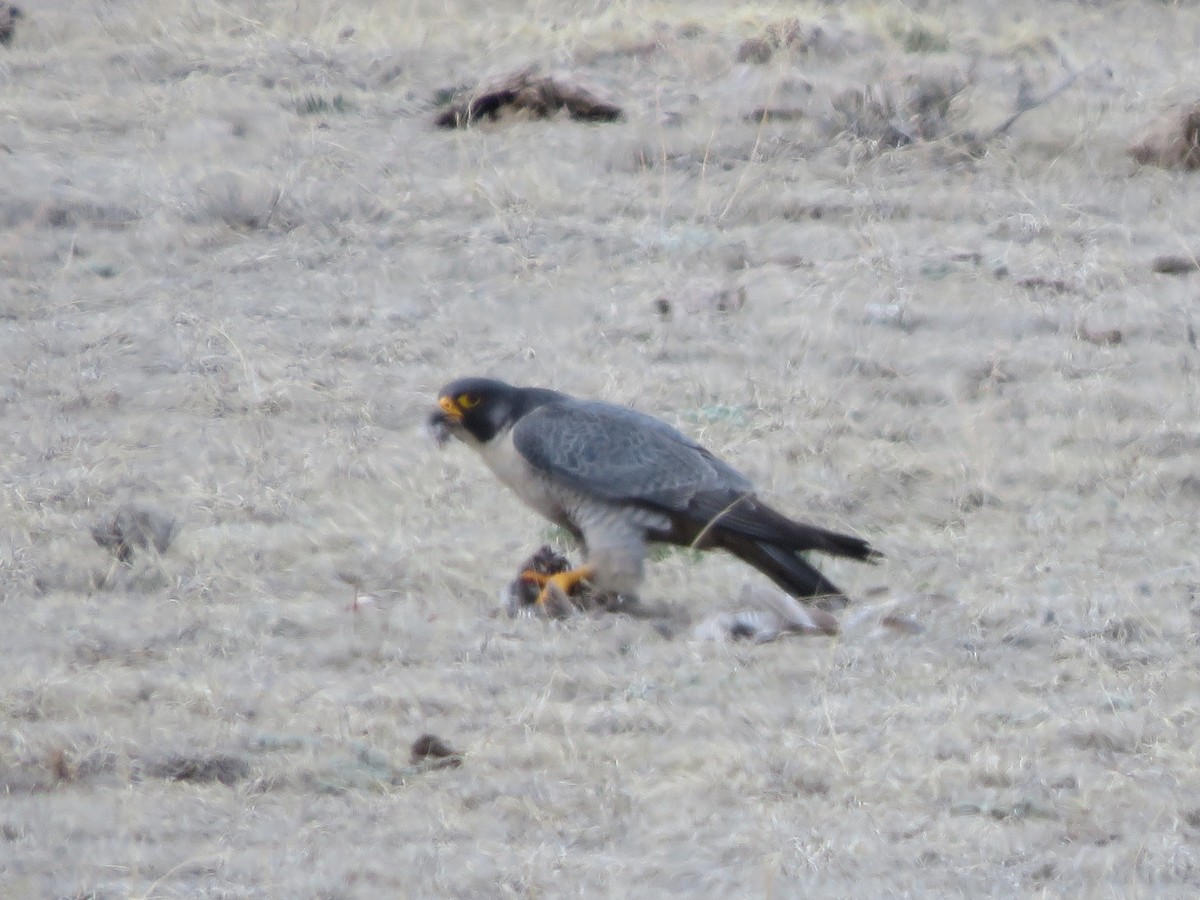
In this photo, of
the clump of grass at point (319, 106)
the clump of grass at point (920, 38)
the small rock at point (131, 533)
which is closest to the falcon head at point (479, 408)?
the small rock at point (131, 533)

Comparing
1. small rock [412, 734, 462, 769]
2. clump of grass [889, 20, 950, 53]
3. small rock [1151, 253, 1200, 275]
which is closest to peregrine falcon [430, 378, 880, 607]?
small rock [412, 734, 462, 769]

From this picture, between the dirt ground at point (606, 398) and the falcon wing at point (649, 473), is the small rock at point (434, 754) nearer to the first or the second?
the dirt ground at point (606, 398)

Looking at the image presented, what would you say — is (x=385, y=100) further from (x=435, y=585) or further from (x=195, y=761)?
(x=195, y=761)

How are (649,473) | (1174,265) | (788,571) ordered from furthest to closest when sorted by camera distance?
1. (1174,265)
2. (649,473)
3. (788,571)

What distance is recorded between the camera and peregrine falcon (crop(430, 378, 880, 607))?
15.9 feet

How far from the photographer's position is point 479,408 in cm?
521

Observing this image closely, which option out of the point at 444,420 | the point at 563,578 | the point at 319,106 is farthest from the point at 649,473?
the point at 319,106

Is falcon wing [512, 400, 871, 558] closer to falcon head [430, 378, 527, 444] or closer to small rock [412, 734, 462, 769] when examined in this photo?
falcon head [430, 378, 527, 444]

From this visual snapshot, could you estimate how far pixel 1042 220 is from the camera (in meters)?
7.70

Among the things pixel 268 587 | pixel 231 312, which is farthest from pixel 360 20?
pixel 268 587

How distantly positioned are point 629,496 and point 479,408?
56 cm

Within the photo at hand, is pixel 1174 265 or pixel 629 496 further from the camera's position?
pixel 1174 265

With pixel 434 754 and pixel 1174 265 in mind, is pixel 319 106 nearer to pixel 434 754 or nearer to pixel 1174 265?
pixel 1174 265

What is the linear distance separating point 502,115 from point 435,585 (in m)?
4.19
